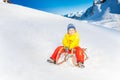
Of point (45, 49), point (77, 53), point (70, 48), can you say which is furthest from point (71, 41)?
point (45, 49)

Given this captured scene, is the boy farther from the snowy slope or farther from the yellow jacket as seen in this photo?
the snowy slope

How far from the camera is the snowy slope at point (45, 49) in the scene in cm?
680

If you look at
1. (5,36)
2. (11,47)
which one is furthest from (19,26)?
(11,47)

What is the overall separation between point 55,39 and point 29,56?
1.48m

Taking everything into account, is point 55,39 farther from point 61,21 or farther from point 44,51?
point 61,21

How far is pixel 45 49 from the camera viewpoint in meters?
8.09

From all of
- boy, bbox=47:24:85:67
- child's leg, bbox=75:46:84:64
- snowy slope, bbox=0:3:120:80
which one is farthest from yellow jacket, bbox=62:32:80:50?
snowy slope, bbox=0:3:120:80

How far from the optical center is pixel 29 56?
7582mm

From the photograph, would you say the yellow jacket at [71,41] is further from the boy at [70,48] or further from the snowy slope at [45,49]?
the snowy slope at [45,49]

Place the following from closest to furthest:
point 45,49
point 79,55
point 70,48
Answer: point 79,55
point 70,48
point 45,49

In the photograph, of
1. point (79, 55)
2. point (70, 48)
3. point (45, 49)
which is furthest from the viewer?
point (45, 49)

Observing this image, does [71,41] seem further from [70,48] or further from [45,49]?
[45,49]

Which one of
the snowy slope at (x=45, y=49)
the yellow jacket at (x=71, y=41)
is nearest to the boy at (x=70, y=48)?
the yellow jacket at (x=71, y=41)

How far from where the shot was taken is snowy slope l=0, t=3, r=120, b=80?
22.3 feet
